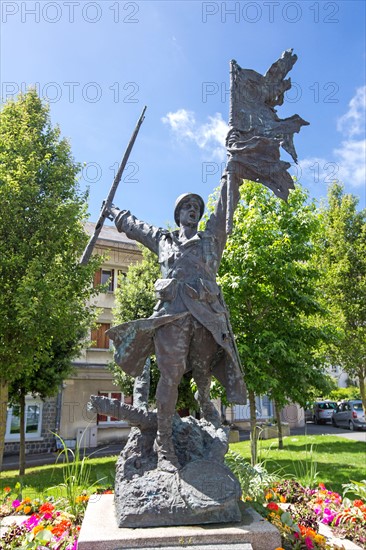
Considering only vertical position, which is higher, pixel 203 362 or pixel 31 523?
pixel 203 362

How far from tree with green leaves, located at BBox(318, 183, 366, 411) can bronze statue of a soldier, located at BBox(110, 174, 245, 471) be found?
11431 millimetres

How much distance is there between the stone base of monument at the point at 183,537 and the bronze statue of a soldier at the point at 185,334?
1.80 feet

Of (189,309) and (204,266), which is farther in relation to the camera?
(204,266)

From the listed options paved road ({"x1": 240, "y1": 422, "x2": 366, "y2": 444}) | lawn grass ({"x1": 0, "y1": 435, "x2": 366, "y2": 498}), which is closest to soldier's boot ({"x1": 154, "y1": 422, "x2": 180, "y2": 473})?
lawn grass ({"x1": 0, "y1": 435, "x2": 366, "y2": 498})

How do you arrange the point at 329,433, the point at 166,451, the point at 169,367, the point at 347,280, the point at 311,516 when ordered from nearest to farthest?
the point at 166,451 → the point at 169,367 → the point at 311,516 → the point at 347,280 → the point at 329,433

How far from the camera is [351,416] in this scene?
938 inches

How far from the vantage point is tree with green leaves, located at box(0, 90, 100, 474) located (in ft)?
29.8

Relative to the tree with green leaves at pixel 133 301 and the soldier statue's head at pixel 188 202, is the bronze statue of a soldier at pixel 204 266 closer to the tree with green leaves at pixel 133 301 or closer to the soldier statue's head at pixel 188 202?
the soldier statue's head at pixel 188 202

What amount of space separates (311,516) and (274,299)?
6533 mm

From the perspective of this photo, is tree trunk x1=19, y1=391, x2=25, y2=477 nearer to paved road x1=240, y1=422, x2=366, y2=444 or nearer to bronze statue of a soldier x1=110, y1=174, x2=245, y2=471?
bronze statue of a soldier x1=110, y1=174, x2=245, y2=471

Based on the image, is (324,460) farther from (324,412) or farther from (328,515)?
(324,412)

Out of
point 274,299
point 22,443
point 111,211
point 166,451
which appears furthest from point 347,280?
point 166,451

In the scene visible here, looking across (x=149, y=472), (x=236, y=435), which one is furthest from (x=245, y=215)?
(x=236, y=435)

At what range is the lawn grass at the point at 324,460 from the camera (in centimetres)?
872
